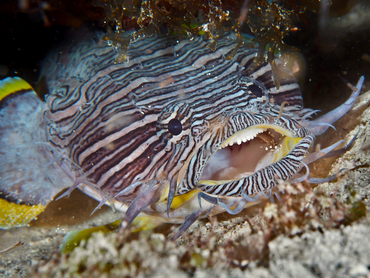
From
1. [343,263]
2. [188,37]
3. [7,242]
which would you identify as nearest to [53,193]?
[7,242]

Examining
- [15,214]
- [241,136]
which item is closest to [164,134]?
[241,136]

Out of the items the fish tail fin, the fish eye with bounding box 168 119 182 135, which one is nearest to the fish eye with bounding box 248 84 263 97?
the fish eye with bounding box 168 119 182 135

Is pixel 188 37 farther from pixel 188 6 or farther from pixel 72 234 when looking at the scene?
pixel 72 234

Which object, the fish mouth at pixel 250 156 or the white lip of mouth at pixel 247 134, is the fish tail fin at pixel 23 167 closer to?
the fish mouth at pixel 250 156

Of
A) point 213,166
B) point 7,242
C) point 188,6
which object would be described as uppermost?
point 188,6

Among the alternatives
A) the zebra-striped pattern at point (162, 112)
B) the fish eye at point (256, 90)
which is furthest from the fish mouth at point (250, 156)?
the fish eye at point (256, 90)

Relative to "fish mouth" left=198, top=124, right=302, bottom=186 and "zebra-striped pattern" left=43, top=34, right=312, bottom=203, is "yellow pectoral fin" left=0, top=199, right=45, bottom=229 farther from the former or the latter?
"fish mouth" left=198, top=124, right=302, bottom=186
